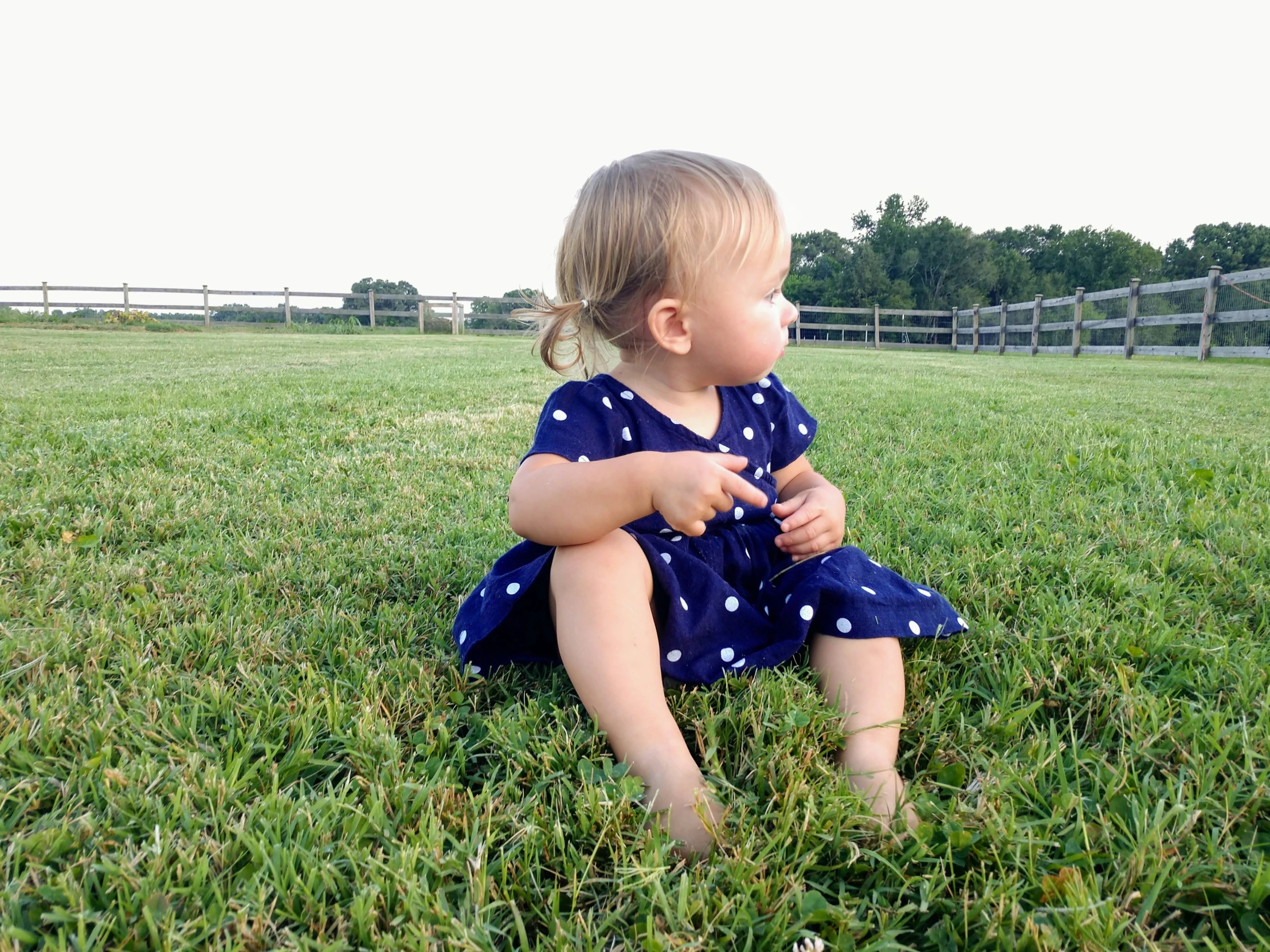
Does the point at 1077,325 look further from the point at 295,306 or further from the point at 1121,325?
the point at 295,306

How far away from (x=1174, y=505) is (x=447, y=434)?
3.27m

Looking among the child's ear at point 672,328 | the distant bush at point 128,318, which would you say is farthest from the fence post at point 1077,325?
the distant bush at point 128,318

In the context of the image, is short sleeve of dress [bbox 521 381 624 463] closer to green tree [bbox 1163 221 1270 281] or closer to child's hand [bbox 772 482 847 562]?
child's hand [bbox 772 482 847 562]

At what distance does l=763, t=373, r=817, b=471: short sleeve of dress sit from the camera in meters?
1.94

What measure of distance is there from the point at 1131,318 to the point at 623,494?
56.2ft

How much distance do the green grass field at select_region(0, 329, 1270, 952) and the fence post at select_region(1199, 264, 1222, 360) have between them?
1270 centimetres

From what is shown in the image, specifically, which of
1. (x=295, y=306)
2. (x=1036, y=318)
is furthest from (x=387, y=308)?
(x=1036, y=318)

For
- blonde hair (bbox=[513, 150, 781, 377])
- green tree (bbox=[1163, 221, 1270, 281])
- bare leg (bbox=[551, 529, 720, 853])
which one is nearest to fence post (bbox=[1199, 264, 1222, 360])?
blonde hair (bbox=[513, 150, 781, 377])

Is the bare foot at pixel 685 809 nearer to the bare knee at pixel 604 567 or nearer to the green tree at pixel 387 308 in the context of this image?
the bare knee at pixel 604 567

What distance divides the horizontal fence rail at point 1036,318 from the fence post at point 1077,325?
0.09 ft

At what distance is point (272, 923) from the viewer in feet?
2.79

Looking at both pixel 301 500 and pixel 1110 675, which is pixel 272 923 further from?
pixel 301 500

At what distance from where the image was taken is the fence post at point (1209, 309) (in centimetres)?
1288

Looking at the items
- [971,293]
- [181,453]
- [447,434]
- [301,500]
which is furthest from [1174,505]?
[971,293]
